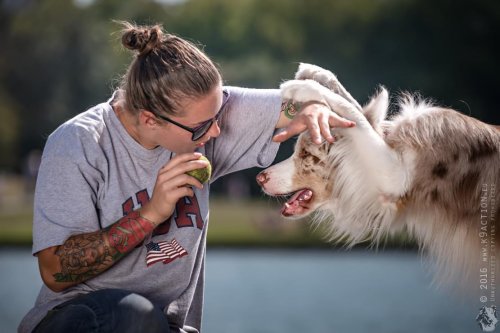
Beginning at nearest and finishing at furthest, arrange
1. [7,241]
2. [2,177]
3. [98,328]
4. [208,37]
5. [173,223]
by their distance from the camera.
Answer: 1. [98,328]
2. [173,223]
3. [7,241]
4. [2,177]
5. [208,37]

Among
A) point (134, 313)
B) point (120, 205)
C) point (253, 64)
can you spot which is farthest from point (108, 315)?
point (253, 64)

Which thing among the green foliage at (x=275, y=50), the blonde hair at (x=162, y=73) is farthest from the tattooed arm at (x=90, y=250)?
the green foliage at (x=275, y=50)

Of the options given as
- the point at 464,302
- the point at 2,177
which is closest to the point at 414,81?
the point at 2,177

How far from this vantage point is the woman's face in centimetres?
345

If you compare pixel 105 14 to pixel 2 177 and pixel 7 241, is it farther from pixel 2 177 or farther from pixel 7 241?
pixel 7 241

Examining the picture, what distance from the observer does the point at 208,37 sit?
4581 centimetres

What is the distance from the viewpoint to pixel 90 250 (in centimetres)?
328

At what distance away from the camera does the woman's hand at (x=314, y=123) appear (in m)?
3.46

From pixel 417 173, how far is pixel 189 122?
116cm

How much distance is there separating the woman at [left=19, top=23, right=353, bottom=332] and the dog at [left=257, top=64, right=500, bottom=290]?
0.74ft

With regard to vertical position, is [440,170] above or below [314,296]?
above

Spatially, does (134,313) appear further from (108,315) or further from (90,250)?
(90,250)

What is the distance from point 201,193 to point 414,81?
34200mm

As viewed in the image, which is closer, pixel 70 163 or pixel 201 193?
pixel 70 163
